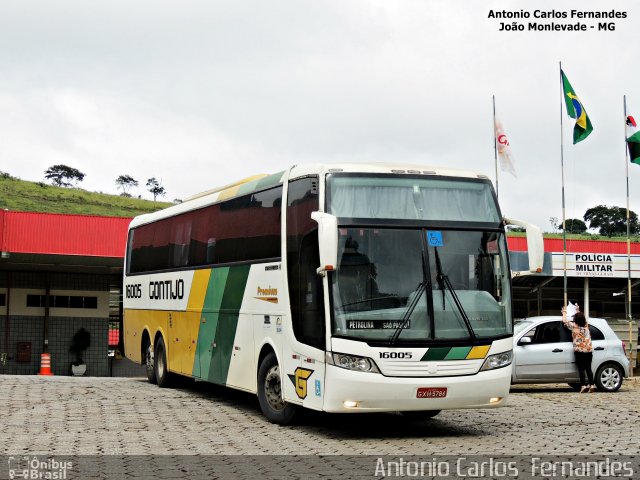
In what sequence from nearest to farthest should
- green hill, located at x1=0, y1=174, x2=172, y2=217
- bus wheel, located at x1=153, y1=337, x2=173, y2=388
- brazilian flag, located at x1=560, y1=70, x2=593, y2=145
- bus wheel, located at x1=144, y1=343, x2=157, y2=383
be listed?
bus wheel, located at x1=153, y1=337, x2=173, y2=388
bus wheel, located at x1=144, y1=343, x2=157, y2=383
brazilian flag, located at x1=560, y1=70, x2=593, y2=145
green hill, located at x1=0, y1=174, x2=172, y2=217

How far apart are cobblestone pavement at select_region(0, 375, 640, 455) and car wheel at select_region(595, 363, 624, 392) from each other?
1986mm

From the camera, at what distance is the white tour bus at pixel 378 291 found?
11266 mm

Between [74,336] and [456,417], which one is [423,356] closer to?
[456,417]

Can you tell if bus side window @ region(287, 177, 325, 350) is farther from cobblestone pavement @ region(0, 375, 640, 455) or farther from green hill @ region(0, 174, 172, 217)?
green hill @ region(0, 174, 172, 217)

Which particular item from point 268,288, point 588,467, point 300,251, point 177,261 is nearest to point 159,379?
point 177,261

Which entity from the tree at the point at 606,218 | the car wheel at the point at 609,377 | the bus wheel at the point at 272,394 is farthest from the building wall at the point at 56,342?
the tree at the point at 606,218

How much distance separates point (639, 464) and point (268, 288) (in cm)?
554

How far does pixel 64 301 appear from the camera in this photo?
3378 centimetres

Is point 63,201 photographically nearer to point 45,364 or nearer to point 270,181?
point 45,364

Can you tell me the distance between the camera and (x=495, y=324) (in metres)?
11.8

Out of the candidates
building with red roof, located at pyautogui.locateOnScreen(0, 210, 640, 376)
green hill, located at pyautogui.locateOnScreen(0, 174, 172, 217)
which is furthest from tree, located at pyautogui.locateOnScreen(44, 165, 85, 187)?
building with red roof, located at pyautogui.locateOnScreen(0, 210, 640, 376)

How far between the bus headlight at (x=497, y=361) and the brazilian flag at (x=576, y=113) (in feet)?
67.9

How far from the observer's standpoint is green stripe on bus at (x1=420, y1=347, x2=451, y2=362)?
11.3m

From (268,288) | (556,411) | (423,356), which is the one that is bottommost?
(556,411)
